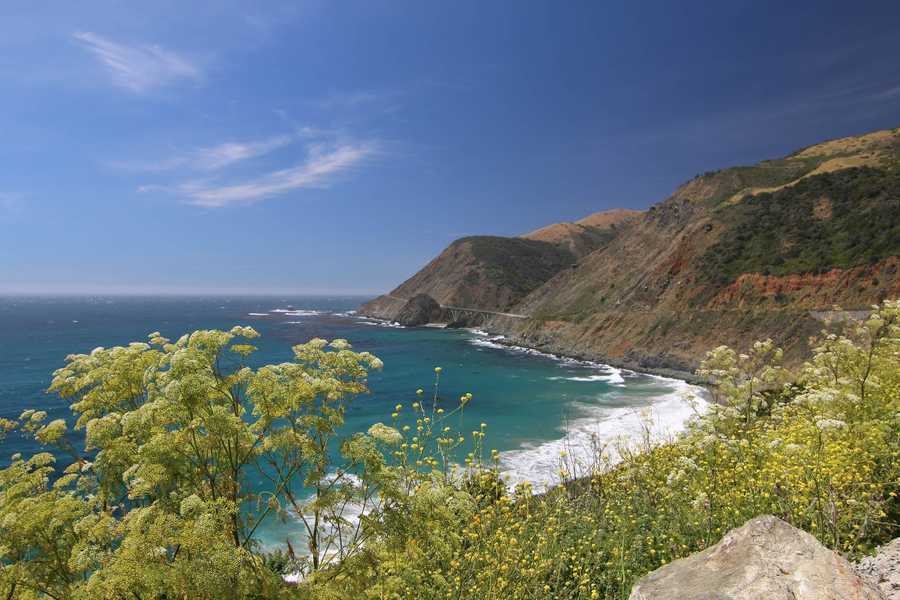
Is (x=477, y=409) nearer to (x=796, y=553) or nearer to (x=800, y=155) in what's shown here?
(x=796, y=553)

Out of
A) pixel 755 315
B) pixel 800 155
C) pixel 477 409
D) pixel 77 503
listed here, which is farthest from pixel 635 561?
pixel 800 155

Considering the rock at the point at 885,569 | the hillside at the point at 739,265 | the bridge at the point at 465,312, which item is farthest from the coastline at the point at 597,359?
the rock at the point at 885,569

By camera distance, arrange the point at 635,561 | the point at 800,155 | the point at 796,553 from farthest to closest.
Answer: the point at 800,155 < the point at 635,561 < the point at 796,553

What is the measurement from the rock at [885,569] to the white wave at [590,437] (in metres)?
10.8

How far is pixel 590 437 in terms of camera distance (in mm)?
23734

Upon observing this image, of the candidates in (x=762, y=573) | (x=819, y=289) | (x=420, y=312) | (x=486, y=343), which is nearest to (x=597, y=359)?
(x=819, y=289)

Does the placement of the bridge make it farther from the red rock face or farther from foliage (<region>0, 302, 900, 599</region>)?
foliage (<region>0, 302, 900, 599</region>)

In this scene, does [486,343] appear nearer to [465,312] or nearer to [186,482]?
[465,312]

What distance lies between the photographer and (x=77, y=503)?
4.61m

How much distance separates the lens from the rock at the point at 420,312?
4726 inches

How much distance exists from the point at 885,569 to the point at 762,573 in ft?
8.99

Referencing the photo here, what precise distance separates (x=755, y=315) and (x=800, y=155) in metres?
65.1

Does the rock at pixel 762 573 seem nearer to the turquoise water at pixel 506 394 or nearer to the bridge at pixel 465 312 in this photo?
the turquoise water at pixel 506 394

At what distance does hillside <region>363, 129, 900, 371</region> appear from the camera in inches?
1861
